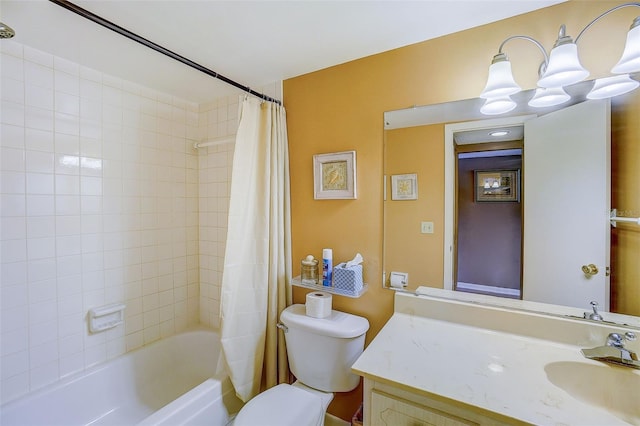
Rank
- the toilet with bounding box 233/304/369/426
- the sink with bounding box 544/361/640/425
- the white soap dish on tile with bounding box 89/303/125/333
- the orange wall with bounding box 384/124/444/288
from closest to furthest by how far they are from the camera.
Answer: the sink with bounding box 544/361/640/425 < the toilet with bounding box 233/304/369/426 < the orange wall with bounding box 384/124/444/288 < the white soap dish on tile with bounding box 89/303/125/333

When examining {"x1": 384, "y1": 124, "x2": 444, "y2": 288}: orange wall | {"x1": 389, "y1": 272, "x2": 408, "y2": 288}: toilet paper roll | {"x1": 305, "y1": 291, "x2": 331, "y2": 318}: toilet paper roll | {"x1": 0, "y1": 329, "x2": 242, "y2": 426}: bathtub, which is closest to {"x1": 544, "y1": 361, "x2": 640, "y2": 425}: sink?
{"x1": 384, "y1": 124, "x2": 444, "y2": 288}: orange wall

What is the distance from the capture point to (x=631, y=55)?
3.00 feet

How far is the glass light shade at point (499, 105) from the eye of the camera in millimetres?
1163

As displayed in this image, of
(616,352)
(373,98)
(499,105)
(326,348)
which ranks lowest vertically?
(326,348)

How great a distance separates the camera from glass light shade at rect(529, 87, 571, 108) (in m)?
1.09

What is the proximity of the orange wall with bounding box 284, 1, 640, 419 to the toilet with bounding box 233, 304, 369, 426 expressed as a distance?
20cm

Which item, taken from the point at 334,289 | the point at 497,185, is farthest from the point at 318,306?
the point at 497,185

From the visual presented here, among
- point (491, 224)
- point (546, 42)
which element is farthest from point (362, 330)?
point (546, 42)

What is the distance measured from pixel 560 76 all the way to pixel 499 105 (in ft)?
0.69

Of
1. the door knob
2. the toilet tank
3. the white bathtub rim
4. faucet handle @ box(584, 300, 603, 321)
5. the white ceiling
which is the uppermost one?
the white ceiling

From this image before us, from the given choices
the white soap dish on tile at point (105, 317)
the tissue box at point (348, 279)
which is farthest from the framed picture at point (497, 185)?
the white soap dish on tile at point (105, 317)

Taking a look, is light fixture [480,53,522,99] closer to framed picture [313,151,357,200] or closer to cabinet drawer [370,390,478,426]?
framed picture [313,151,357,200]

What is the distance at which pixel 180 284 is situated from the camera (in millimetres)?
2133

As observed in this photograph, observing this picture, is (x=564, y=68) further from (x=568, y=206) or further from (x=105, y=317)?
(x=105, y=317)
